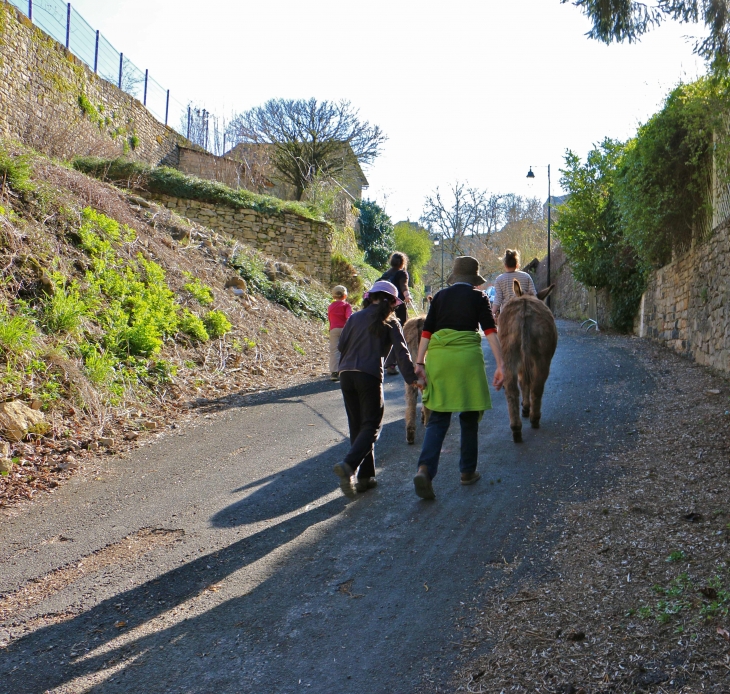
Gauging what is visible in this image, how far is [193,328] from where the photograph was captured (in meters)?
11.4

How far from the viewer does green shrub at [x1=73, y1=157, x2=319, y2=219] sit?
60.4 feet

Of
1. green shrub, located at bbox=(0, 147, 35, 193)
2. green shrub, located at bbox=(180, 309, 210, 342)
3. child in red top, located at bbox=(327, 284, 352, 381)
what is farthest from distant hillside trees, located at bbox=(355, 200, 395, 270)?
green shrub, located at bbox=(0, 147, 35, 193)

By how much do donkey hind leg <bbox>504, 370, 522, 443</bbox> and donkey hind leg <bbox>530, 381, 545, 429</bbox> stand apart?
1.33 feet

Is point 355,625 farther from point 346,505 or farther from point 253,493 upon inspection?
point 253,493

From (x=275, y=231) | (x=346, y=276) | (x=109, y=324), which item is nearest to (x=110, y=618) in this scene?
(x=109, y=324)

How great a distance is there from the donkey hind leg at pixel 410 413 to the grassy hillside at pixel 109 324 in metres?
3.17

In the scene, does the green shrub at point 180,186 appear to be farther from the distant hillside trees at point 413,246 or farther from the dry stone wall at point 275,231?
the distant hillside trees at point 413,246

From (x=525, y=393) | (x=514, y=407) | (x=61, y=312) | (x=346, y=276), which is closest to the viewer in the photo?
(x=514, y=407)

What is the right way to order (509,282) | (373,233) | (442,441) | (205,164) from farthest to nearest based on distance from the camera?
1. (373,233)
2. (205,164)
3. (509,282)
4. (442,441)

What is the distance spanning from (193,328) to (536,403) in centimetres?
635

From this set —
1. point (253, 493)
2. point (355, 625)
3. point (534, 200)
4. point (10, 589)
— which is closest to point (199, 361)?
point (253, 493)

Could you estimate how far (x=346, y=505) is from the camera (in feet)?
18.0

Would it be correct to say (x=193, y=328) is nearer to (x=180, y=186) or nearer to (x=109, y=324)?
(x=109, y=324)

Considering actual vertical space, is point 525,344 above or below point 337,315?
below
